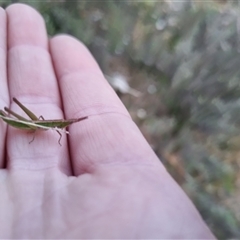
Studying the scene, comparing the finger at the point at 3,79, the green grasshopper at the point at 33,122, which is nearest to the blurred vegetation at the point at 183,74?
the finger at the point at 3,79

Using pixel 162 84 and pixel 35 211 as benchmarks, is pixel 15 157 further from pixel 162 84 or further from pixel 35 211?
pixel 162 84

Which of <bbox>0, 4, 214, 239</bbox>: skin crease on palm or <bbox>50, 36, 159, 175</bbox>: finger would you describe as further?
<bbox>50, 36, 159, 175</bbox>: finger

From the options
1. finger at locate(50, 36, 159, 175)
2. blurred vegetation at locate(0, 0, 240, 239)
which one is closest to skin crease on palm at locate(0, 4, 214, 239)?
finger at locate(50, 36, 159, 175)

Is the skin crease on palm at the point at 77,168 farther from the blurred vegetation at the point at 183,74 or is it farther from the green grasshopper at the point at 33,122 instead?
the blurred vegetation at the point at 183,74

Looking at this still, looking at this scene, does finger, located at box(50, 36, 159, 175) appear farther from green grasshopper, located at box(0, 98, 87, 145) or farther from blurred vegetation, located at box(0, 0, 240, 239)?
blurred vegetation, located at box(0, 0, 240, 239)

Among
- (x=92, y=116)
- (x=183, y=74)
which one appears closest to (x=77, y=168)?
(x=92, y=116)

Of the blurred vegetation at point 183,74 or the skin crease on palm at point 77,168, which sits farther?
the blurred vegetation at point 183,74
